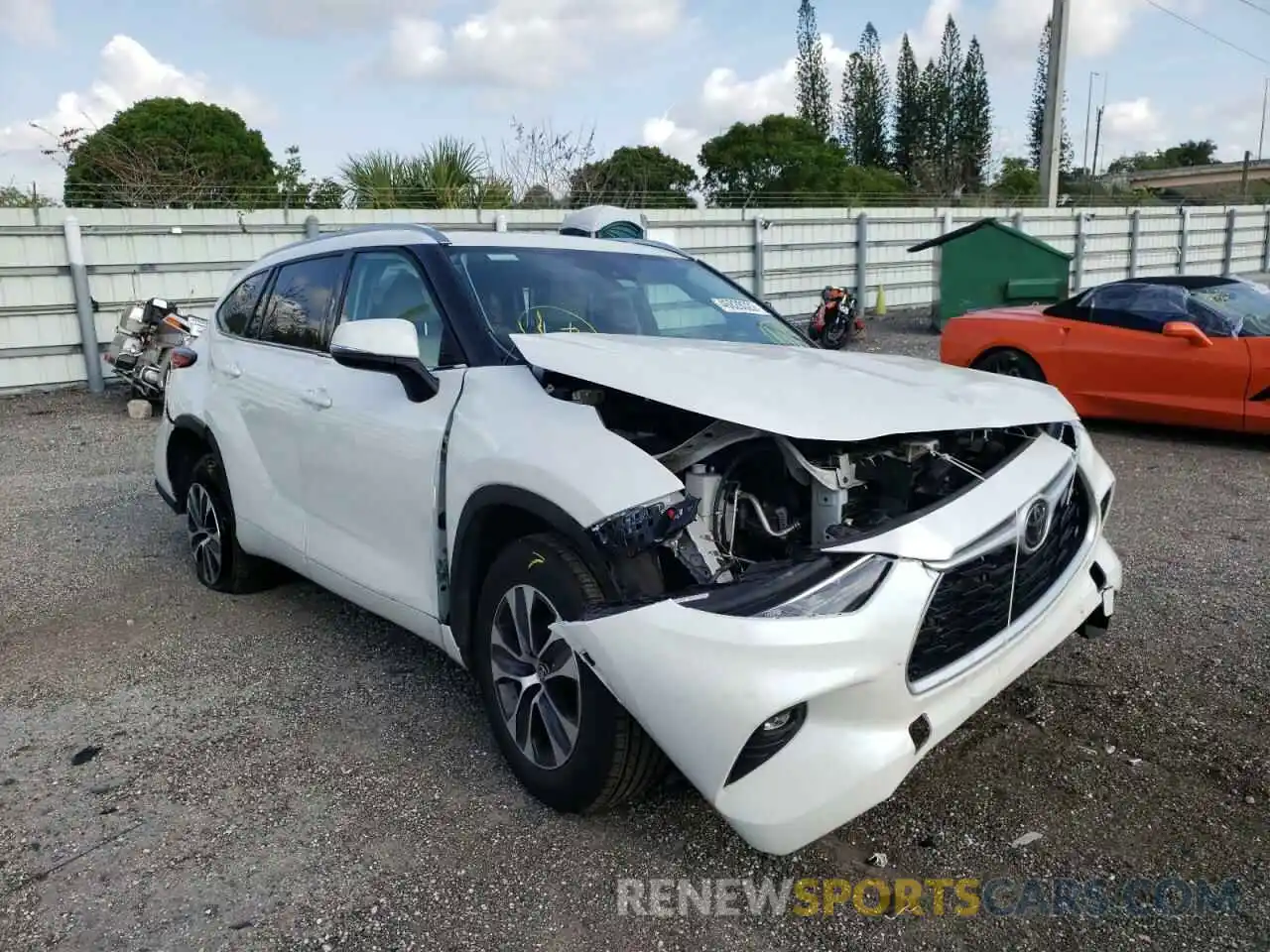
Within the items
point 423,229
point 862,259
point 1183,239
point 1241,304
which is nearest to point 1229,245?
point 1183,239

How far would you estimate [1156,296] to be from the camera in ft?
25.2

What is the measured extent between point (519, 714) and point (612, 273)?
1785 mm

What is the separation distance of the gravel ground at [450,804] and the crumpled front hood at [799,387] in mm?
1084

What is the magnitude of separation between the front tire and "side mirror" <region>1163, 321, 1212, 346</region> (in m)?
6.16

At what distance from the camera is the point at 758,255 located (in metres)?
15.8

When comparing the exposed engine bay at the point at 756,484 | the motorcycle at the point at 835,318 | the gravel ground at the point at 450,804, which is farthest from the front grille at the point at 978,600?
the motorcycle at the point at 835,318

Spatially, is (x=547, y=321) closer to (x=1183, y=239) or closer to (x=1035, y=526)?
(x=1035, y=526)

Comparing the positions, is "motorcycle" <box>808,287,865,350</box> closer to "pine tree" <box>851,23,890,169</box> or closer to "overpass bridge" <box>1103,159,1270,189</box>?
"pine tree" <box>851,23,890,169</box>

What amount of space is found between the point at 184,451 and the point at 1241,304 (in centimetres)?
731

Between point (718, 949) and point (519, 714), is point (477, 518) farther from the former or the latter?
point (718, 949)

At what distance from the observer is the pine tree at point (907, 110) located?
211ft

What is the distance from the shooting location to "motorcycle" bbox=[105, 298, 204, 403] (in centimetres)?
1025

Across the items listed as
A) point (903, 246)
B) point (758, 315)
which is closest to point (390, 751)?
point (758, 315)

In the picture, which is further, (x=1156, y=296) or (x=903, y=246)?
(x=903, y=246)
